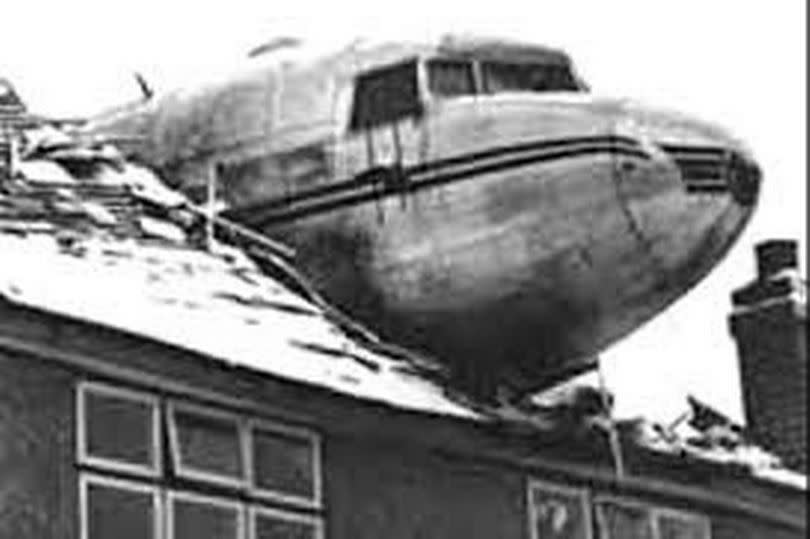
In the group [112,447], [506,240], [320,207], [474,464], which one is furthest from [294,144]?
[112,447]

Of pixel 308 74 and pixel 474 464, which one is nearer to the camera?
pixel 474 464

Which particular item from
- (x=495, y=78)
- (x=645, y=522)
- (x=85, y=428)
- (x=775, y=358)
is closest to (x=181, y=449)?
(x=85, y=428)

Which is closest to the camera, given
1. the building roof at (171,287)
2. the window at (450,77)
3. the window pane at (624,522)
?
the building roof at (171,287)

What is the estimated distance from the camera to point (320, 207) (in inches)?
931

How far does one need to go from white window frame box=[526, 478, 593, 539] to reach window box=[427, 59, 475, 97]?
3.97m

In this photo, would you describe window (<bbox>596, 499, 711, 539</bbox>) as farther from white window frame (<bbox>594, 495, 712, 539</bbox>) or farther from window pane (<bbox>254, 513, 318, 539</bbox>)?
window pane (<bbox>254, 513, 318, 539</bbox>)

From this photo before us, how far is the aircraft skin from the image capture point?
23031 mm

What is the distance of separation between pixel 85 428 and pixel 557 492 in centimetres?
580

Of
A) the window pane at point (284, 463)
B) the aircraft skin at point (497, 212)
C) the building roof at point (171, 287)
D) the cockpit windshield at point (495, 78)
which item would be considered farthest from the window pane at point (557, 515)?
the cockpit windshield at point (495, 78)

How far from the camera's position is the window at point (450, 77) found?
24156mm

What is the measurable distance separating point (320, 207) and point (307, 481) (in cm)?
445

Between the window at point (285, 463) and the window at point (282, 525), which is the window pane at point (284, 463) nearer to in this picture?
the window at point (285, 463)

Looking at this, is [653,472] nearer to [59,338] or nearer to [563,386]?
[563,386]

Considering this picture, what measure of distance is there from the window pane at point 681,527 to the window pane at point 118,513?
6.67 meters
